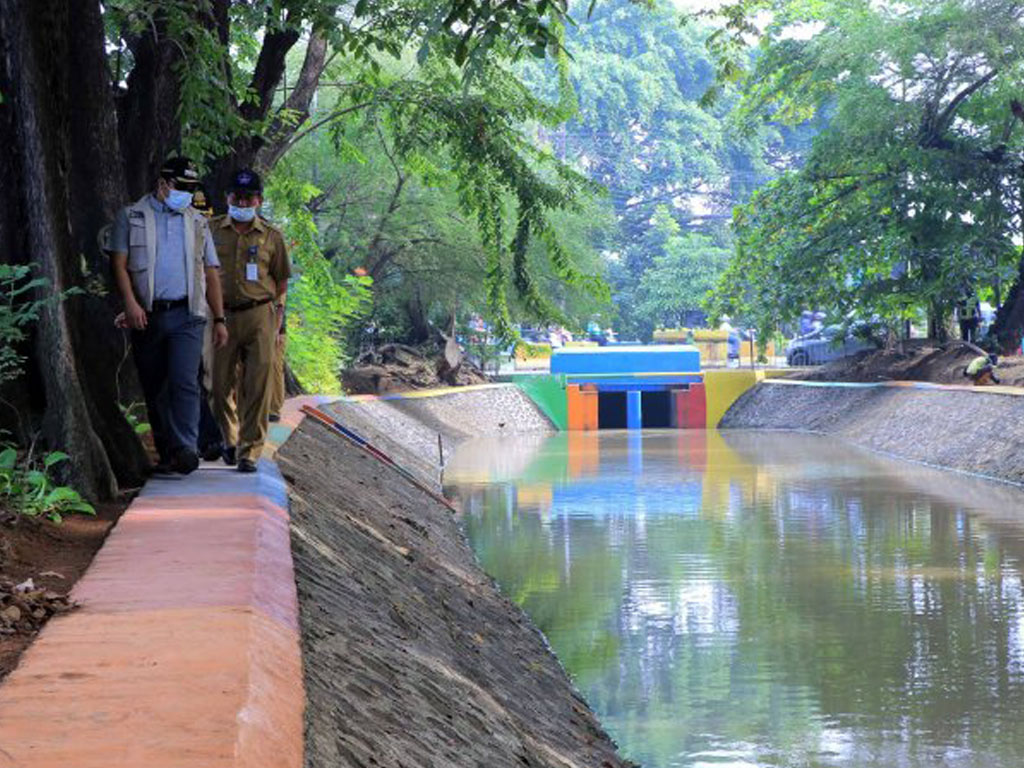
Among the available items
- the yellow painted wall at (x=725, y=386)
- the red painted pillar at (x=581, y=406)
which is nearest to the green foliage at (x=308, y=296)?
the red painted pillar at (x=581, y=406)

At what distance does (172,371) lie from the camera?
11070 millimetres

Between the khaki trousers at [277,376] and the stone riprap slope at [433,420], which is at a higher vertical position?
the khaki trousers at [277,376]

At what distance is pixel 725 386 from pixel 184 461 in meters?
42.0

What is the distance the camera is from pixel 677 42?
99375 mm

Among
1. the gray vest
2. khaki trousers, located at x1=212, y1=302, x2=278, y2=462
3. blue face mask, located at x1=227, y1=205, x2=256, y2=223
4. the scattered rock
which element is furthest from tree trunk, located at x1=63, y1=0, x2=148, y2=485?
the scattered rock

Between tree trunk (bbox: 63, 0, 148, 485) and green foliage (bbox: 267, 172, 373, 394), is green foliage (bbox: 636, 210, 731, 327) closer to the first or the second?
green foliage (bbox: 267, 172, 373, 394)

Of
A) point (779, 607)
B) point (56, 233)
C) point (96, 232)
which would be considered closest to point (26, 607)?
point (56, 233)

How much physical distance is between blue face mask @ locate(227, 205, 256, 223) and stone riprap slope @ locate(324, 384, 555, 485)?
543 inches

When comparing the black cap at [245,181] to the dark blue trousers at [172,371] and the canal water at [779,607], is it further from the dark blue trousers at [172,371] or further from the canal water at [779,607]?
the canal water at [779,607]

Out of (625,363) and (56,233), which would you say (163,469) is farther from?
(625,363)

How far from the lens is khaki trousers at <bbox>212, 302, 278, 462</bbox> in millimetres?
11938

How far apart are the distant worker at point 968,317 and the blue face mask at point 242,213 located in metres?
28.2

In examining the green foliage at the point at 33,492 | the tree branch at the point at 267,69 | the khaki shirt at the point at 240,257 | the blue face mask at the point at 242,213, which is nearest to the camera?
the green foliage at the point at 33,492

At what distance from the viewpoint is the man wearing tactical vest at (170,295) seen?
1077 centimetres
